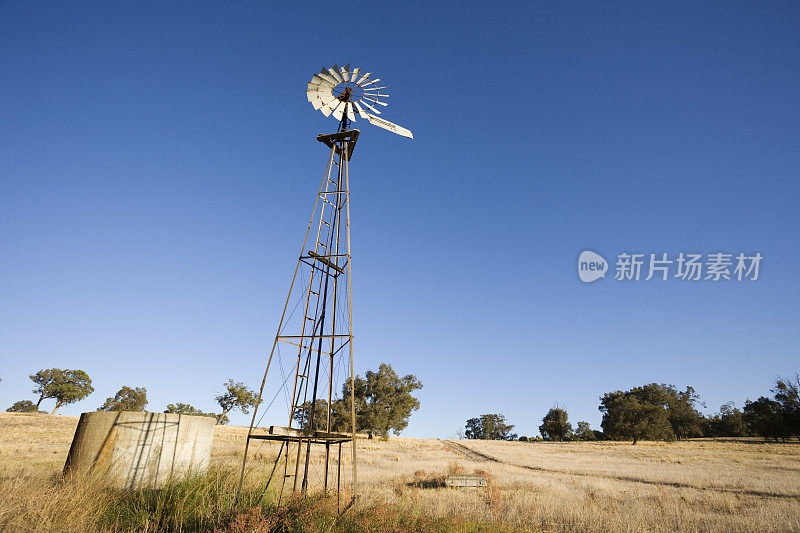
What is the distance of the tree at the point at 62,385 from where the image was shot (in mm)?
74000

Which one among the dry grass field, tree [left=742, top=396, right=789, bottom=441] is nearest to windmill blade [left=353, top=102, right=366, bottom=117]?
the dry grass field

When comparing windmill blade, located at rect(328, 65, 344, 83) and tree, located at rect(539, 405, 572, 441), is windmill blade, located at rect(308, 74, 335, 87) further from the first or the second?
tree, located at rect(539, 405, 572, 441)

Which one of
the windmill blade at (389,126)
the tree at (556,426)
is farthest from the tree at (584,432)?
the windmill blade at (389,126)

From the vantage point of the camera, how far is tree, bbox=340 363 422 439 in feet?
190

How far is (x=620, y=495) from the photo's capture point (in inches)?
650

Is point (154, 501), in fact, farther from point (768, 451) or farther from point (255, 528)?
point (768, 451)

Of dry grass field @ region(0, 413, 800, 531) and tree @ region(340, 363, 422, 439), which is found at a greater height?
tree @ region(340, 363, 422, 439)

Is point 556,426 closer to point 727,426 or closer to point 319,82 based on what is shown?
point 727,426

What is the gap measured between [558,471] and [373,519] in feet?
79.6

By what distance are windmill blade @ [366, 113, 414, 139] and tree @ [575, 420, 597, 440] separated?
90524 mm

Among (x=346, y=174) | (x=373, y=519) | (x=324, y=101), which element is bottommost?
(x=373, y=519)

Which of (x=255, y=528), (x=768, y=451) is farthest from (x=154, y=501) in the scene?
(x=768, y=451)

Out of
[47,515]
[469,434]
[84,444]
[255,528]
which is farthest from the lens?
[469,434]

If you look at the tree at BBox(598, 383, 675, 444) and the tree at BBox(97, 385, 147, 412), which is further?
the tree at BBox(97, 385, 147, 412)
